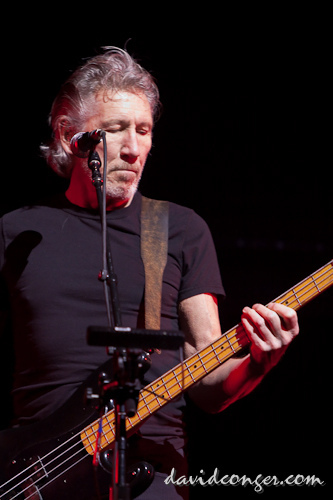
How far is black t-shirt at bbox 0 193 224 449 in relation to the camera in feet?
7.57

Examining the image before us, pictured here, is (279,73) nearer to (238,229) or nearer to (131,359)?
(238,229)

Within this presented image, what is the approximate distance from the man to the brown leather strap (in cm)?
4

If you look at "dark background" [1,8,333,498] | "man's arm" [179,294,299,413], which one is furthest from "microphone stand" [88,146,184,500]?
"dark background" [1,8,333,498]

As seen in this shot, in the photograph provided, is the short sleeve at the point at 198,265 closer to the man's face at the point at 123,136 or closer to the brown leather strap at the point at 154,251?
the brown leather strap at the point at 154,251

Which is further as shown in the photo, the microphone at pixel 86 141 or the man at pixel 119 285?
the man at pixel 119 285

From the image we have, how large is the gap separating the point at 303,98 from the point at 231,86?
465 mm

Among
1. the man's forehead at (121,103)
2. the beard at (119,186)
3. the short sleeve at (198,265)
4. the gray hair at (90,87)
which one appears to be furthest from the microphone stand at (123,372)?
the gray hair at (90,87)

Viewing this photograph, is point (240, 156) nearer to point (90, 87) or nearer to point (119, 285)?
point (90, 87)

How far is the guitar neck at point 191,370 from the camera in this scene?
83.6 inches

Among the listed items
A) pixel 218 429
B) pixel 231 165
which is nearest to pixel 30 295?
pixel 218 429

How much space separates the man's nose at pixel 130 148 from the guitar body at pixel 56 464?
100 centimetres

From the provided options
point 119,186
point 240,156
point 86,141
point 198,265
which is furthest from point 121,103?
point 240,156

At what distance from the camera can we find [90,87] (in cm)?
280

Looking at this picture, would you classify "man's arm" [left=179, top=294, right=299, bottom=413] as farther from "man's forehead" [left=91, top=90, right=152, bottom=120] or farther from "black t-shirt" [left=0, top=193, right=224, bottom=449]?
"man's forehead" [left=91, top=90, right=152, bottom=120]
